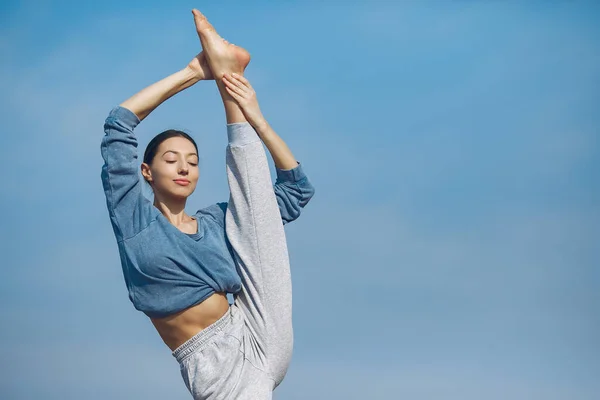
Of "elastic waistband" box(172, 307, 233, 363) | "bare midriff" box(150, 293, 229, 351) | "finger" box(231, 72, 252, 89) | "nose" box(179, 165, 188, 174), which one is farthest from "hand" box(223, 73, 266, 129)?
"elastic waistband" box(172, 307, 233, 363)

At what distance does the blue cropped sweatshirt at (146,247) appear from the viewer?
202 inches

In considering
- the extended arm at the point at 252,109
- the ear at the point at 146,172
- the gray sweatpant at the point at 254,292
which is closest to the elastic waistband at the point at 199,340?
the gray sweatpant at the point at 254,292

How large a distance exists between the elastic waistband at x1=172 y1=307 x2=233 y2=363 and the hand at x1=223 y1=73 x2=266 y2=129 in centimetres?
115

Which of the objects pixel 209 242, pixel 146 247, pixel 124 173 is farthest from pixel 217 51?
pixel 146 247

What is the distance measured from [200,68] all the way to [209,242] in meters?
1.03

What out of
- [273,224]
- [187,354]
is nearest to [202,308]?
[187,354]

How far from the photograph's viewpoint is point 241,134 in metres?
5.32

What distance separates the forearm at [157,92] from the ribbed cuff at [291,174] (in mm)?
748

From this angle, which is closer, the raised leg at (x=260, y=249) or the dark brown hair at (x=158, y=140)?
the raised leg at (x=260, y=249)

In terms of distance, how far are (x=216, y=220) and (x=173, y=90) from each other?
799mm

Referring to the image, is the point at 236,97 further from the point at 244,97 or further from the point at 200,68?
the point at 200,68

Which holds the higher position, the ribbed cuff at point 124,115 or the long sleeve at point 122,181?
the ribbed cuff at point 124,115

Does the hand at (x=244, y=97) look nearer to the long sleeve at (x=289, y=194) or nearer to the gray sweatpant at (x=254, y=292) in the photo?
the gray sweatpant at (x=254, y=292)

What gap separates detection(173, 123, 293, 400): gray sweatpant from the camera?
5219 mm
